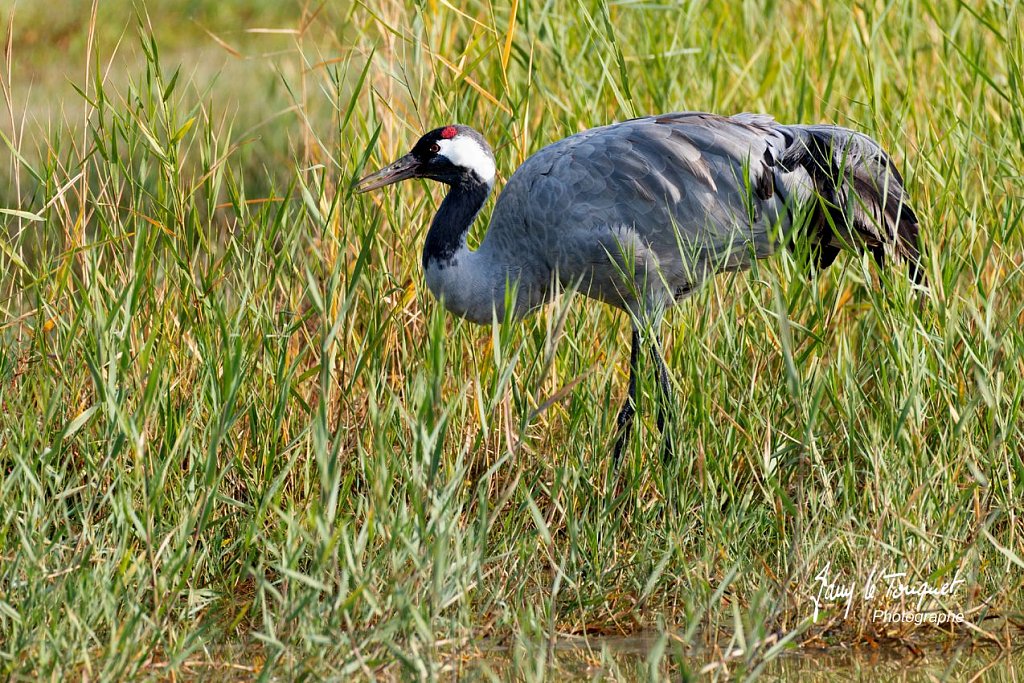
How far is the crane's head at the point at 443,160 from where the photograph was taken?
429 centimetres

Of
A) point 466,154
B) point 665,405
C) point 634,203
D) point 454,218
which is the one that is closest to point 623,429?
point 665,405

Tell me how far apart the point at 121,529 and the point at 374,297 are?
1110mm

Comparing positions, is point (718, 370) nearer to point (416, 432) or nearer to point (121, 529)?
point (416, 432)

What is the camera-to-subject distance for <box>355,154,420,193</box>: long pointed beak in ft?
14.0

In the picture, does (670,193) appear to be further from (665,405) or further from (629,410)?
(665,405)

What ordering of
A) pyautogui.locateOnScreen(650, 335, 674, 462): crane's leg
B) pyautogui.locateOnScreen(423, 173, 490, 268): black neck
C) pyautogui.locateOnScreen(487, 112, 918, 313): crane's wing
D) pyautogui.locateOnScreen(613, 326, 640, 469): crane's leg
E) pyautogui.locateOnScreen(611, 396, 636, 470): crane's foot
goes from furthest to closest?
pyautogui.locateOnScreen(423, 173, 490, 268): black neck, pyautogui.locateOnScreen(487, 112, 918, 313): crane's wing, pyautogui.locateOnScreen(613, 326, 640, 469): crane's leg, pyautogui.locateOnScreen(611, 396, 636, 470): crane's foot, pyautogui.locateOnScreen(650, 335, 674, 462): crane's leg

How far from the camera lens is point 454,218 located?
4.37 m

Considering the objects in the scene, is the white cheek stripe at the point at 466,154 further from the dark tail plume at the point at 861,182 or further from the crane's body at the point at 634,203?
the dark tail plume at the point at 861,182

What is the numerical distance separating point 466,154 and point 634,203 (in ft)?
1.83

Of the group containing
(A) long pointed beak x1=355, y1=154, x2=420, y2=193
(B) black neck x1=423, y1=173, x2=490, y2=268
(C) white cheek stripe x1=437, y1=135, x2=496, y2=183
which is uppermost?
(C) white cheek stripe x1=437, y1=135, x2=496, y2=183

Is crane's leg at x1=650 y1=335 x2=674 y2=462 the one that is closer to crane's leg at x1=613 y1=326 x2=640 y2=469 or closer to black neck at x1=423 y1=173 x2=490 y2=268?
crane's leg at x1=613 y1=326 x2=640 y2=469

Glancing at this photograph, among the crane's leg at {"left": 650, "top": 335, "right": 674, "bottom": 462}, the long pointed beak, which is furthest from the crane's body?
the crane's leg at {"left": 650, "top": 335, "right": 674, "bottom": 462}

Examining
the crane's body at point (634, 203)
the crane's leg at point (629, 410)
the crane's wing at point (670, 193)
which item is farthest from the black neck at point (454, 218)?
the crane's leg at point (629, 410)

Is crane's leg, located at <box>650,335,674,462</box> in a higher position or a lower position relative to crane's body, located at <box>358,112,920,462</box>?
lower
